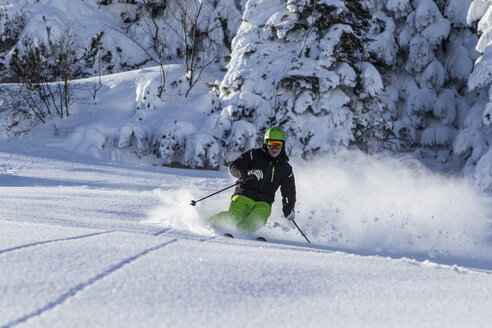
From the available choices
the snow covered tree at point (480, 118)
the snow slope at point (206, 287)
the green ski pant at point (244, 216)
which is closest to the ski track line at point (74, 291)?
the snow slope at point (206, 287)

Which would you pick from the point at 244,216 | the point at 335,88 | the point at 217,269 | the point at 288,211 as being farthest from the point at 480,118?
the point at 217,269

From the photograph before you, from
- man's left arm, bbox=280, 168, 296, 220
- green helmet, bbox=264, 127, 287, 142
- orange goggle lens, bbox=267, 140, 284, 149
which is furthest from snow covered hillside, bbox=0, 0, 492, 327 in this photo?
green helmet, bbox=264, 127, 287, 142

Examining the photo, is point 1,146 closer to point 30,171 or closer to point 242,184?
point 30,171

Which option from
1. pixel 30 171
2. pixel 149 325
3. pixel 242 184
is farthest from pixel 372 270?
pixel 30 171

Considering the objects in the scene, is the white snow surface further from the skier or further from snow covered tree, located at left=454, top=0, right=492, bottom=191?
snow covered tree, located at left=454, top=0, right=492, bottom=191

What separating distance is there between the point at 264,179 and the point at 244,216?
62 centimetres

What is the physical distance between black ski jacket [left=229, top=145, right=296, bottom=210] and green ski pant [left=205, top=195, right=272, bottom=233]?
0.12 meters

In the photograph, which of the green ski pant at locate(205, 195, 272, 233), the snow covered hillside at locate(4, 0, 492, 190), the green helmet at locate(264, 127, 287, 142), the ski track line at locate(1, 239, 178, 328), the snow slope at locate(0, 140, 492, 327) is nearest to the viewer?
the ski track line at locate(1, 239, 178, 328)

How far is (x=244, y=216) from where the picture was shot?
5.76 metres

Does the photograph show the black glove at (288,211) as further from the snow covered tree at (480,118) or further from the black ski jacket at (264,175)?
the snow covered tree at (480,118)

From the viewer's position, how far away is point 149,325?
1.75 meters

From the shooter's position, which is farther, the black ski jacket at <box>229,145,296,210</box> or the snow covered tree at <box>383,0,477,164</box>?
the snow covered tree at <box>383,0,477,164</box>

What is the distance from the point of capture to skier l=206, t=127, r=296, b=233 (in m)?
5.84

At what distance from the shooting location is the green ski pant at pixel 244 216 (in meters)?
5.33
